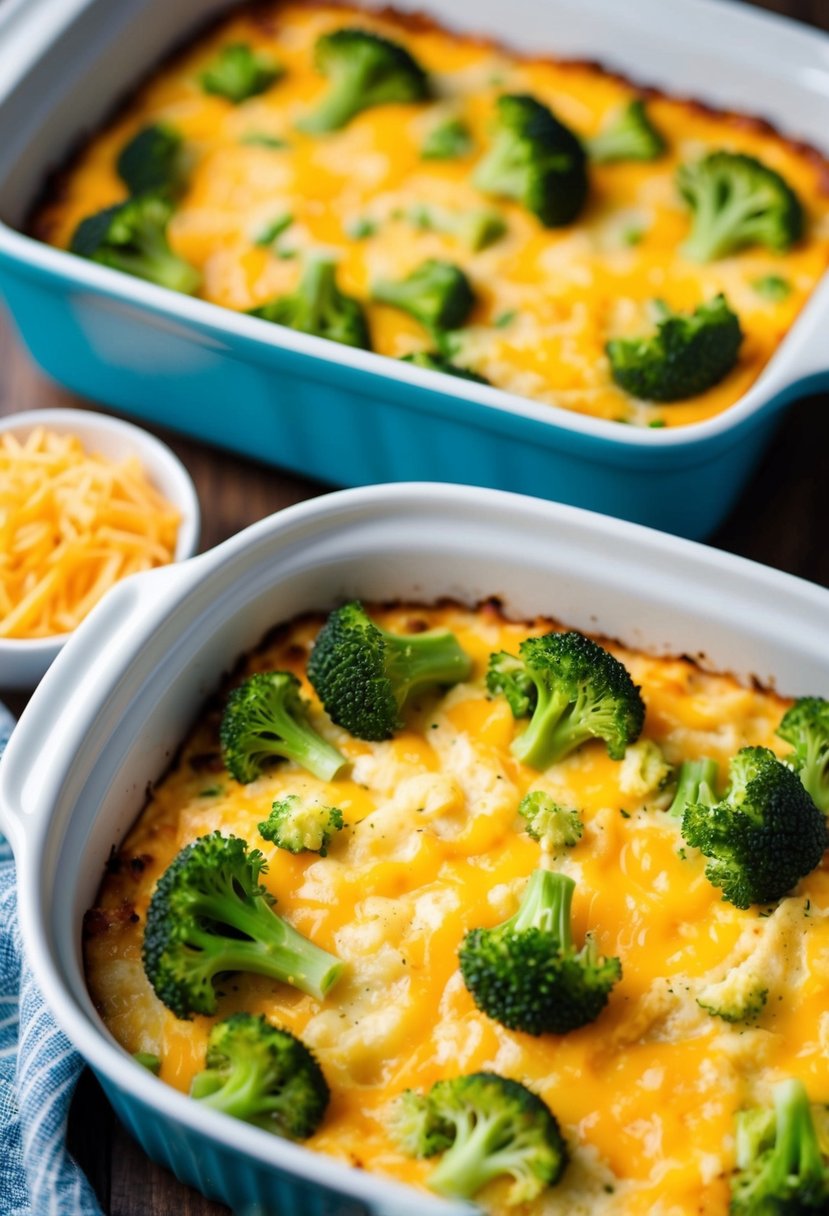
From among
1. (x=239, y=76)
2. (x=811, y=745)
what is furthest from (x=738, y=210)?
(x=811, y=745)

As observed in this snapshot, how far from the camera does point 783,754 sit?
3.11 m

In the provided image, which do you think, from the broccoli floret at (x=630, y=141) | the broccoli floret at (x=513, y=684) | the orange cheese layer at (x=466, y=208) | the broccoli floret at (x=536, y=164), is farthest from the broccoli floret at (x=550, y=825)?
the broccoli floret at (x=630, y=141)

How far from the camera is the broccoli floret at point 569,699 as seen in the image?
3021mm

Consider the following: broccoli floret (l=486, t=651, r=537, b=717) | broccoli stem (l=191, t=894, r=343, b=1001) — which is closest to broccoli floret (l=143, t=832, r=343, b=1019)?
broccoli stem (l=191, t=894, r=343, b=1001)

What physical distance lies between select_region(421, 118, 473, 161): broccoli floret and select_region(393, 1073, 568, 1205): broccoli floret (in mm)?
2447

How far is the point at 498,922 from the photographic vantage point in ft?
9.34

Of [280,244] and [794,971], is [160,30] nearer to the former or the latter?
[280,244]

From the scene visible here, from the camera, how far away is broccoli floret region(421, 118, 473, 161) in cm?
412

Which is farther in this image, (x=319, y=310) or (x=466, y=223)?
(x=466, y=223)

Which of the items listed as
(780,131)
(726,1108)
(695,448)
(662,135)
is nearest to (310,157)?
(662,135)

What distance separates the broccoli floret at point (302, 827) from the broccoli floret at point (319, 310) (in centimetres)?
130

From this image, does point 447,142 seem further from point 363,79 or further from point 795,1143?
point 795,1143

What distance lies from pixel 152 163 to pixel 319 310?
2.27ft

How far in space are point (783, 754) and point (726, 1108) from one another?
74cm
